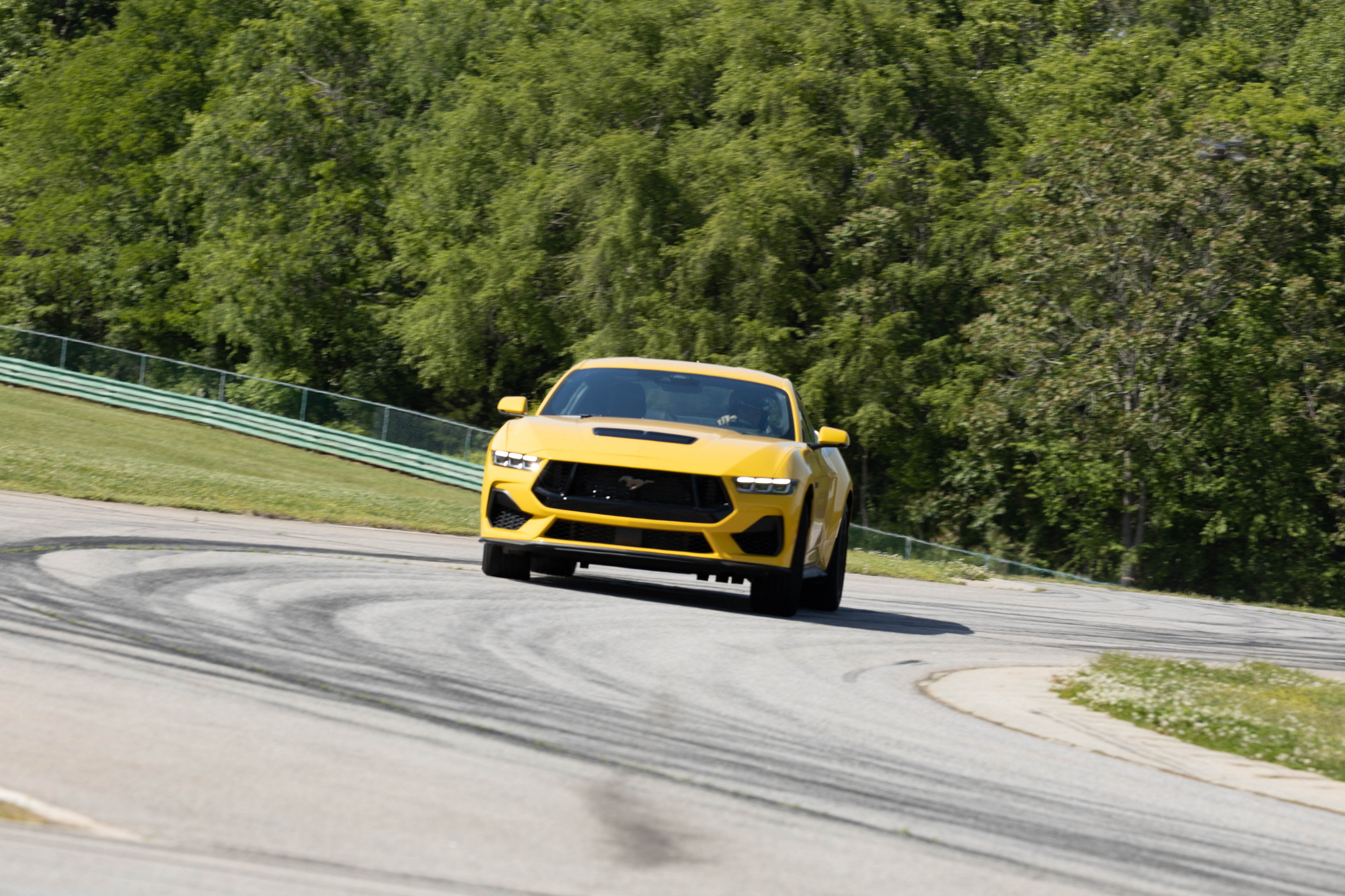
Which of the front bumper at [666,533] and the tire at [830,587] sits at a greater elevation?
the front bumper at [666,533]

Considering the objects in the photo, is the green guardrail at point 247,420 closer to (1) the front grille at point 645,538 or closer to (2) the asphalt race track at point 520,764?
(1) the front grille at point 645,538

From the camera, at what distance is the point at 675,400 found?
40.4ft

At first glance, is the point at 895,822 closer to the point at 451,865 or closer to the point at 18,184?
the point at 451,865

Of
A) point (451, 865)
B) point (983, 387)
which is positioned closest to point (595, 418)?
point (451, 865)

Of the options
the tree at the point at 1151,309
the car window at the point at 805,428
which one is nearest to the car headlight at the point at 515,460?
the car window at the point at 805,428

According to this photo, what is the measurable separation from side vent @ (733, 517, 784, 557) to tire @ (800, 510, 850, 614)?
1.47 metres

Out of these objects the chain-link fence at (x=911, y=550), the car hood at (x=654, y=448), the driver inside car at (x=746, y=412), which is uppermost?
the driver inside car at (x=746, y=412)

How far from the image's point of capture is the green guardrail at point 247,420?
129 feet

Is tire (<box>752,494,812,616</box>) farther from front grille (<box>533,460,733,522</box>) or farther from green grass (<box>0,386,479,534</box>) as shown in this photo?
green grass (<box>0,386,479,534</box>)

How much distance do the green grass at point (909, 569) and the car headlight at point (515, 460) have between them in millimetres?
9917

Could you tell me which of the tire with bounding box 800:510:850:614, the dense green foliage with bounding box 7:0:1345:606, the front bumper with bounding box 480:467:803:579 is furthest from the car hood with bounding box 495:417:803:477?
the dense green foliage with bounding box 7:0:1345:606

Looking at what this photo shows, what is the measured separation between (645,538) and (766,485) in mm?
901

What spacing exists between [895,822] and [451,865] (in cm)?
165

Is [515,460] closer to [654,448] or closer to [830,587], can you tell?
[654,448]
